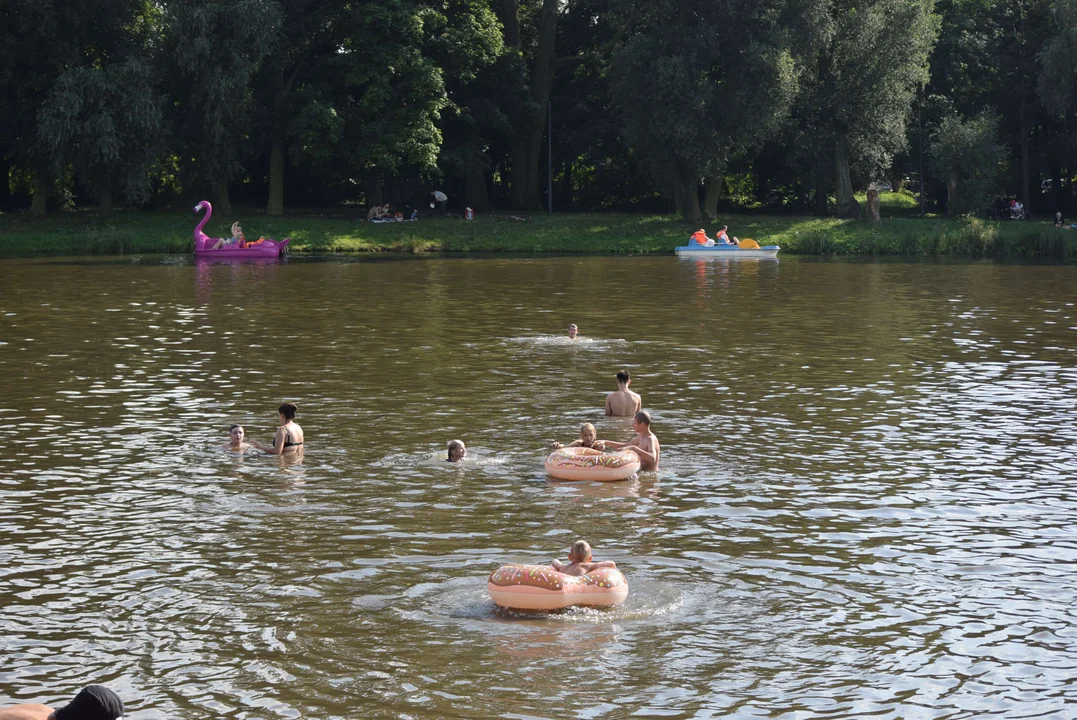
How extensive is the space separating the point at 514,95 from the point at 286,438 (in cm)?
6034

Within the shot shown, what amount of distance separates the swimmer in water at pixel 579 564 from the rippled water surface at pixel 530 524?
40cm

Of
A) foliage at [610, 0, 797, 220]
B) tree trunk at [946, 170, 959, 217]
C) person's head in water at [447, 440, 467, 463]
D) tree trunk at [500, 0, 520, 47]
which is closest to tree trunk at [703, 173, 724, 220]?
foliage at [610, 0, 797, 220]

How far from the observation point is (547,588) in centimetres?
1287

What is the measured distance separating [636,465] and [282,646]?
288 inches

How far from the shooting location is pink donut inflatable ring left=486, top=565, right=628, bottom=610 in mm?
12875

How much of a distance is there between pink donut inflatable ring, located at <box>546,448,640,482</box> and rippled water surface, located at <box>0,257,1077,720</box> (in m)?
0.19

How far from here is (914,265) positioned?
191 ft

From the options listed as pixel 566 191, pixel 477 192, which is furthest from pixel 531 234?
pixel 566 191

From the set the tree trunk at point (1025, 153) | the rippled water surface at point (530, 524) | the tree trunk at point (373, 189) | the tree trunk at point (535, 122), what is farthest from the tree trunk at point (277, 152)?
the tree trunk at point (1025, 153)

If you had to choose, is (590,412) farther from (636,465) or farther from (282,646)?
(282,646)

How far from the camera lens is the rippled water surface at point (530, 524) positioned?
11523 millimetres

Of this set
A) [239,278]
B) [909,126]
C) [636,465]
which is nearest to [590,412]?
[636,465]

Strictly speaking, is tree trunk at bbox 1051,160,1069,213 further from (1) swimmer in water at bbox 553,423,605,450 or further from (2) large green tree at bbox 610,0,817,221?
(1) swimmer in water at bbox 553,423,605,450

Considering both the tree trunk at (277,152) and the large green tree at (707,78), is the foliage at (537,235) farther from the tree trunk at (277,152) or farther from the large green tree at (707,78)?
the large green tree at (707,78)
